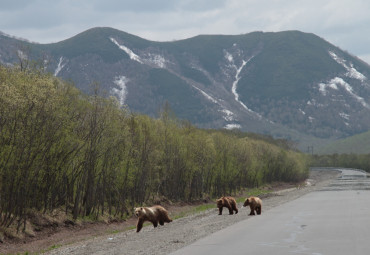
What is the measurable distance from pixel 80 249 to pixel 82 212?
12965 mm

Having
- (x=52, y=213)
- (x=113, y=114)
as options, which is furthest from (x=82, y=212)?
(x=113, y=114)

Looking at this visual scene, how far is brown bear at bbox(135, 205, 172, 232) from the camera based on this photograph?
99.5 feet

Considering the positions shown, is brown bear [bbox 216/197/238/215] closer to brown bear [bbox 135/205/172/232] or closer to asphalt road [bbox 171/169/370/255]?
brown bear [bbox 135/205/172/232]

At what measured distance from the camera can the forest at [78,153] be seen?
1043 inches

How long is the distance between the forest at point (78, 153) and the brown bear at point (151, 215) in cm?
547

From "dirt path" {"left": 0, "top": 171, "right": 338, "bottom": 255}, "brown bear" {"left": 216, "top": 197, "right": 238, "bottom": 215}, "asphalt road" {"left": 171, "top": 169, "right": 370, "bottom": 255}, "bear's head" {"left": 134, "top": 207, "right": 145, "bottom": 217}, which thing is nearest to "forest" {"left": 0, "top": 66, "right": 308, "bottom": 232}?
"dirt path" {"left": 0, "top": 171, "right": 338, "bottom": 255}

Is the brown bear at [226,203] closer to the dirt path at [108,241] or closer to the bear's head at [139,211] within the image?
the dirt path at [108,241]

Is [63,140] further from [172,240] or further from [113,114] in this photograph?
[172,240]

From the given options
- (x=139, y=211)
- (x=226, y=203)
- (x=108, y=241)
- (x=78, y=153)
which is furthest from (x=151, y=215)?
(x=226, y=203)

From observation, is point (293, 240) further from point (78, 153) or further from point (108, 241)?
point (78, 153)

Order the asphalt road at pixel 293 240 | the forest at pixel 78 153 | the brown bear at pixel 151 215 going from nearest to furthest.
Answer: the asphalt road at pixel 293 240 < the forest at pixel 78 153 < the brown bear at pixel 151 215

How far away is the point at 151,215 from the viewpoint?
3238cm

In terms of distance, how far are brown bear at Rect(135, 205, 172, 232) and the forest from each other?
17.9 feet

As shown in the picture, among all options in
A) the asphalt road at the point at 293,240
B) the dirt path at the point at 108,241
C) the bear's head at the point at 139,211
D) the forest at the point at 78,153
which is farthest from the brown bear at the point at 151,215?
the asphalt road at the point at 293,240
